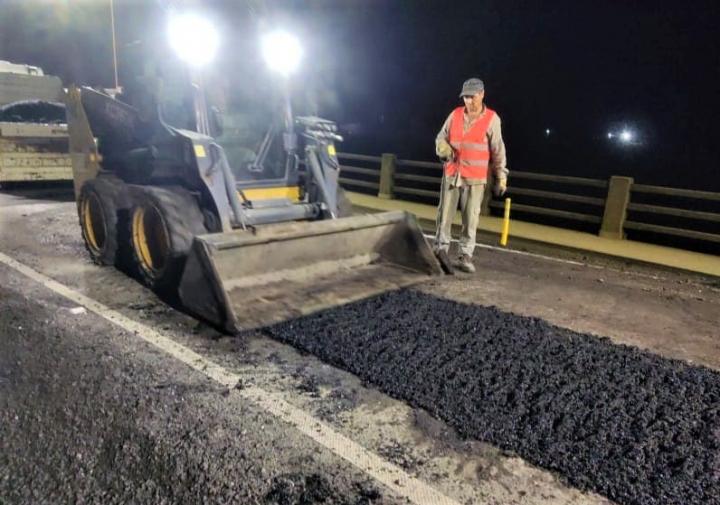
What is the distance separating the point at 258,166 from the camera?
20.8 feet

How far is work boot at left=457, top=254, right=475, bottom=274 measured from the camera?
6.55m

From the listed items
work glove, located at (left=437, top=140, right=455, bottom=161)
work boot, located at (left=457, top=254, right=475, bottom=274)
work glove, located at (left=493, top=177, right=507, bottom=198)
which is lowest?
Answer: work boot, located at (left=457, top=254, right=475, bottom=274)

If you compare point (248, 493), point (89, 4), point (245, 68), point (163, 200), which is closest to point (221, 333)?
point (163, 200)

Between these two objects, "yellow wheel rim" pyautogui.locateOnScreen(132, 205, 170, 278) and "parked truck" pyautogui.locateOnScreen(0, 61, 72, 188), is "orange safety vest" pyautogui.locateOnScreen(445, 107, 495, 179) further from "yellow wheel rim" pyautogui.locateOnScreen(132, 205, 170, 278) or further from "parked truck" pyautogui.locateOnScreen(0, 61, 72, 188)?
"parked truck" pyautogui.locateOnScreen(0, 61, 72, 188)

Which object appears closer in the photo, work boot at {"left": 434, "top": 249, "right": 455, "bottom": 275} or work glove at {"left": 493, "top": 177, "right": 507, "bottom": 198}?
work boot at {"left": 434, "top": 249, "right": 455, "bottom": 275}

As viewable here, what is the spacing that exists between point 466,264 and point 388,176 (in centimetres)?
613

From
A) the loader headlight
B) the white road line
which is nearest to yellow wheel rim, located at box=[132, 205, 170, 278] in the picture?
the white road line

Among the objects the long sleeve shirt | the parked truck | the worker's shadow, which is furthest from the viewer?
the worker's shadow

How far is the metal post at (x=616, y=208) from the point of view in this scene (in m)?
8.83

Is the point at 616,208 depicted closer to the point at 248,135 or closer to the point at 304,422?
the point at 248,135

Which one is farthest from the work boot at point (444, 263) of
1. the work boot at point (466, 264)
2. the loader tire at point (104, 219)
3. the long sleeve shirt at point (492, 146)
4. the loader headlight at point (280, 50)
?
the loader tire at point (104, 219)

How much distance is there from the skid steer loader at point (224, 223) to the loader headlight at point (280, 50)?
24.9 inches

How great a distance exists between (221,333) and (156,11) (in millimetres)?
3328

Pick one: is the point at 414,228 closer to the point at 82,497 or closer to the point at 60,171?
the point at 82,497
